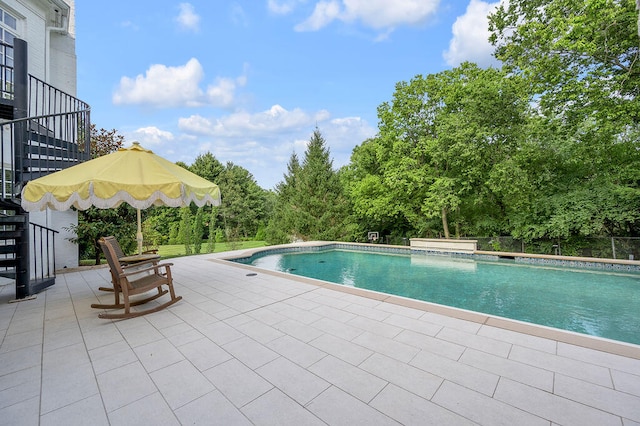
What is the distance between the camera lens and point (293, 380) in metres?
2.16

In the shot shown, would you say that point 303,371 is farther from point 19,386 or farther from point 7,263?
point 7,263

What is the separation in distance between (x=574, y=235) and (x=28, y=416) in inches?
565

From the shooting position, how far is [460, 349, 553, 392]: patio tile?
2.08 meters

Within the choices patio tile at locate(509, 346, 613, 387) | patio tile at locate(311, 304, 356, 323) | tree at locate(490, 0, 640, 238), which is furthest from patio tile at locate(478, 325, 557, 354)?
tree at locate(490, 0, 640, 238)

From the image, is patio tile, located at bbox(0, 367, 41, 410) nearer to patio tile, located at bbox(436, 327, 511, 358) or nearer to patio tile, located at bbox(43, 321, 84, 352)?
patio tile, located at bbox(43, 321, 84, 352)

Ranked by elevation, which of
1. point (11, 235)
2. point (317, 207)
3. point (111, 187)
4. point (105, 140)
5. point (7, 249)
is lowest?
point (7, 249)

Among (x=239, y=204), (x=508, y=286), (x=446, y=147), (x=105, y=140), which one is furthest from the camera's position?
(x=239, y=204)

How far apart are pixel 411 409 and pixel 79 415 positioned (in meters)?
2.30

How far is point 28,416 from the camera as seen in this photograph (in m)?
1.81

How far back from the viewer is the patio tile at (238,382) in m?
1.97

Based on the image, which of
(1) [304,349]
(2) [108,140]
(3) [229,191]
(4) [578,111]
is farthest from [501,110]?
(3) [229,191]

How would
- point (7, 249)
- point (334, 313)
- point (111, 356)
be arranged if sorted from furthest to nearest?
A: 1. point (7, 249)
2. point (334, 313)
3. point (111, 356)

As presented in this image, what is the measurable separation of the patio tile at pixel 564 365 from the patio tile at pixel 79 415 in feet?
11.1

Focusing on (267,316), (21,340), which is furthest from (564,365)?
(21,340)
